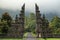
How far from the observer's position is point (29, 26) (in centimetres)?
1859

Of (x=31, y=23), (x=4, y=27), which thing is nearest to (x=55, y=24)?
(x=31, y=23)

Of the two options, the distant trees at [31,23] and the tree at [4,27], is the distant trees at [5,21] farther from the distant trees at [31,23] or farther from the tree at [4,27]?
the distant trees at [31,23]

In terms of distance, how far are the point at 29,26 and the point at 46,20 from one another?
166 centimetres

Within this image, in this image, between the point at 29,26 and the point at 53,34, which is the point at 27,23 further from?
the point at 53,34

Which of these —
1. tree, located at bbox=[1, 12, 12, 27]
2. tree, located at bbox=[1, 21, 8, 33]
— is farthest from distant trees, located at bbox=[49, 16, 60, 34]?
tree, located at bbox=[1, 21, 8, 33]

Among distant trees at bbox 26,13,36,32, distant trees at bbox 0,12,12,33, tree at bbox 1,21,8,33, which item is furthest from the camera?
distant trees at bbox 26,13,36,32

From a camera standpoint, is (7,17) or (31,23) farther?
(31,23)

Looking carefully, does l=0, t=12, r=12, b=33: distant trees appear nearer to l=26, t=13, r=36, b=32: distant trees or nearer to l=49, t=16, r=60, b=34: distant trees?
l=26, t=13, r=36, b=32: distant trees

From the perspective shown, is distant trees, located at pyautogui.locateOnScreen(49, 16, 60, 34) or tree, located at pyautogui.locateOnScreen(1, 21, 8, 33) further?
distant trees, located at pyautogui.locateOnScreen(49, 16, 60, 34)

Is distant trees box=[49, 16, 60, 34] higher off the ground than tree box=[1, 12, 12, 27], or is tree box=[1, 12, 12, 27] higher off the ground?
tree box=[1, 12, 12, 27]

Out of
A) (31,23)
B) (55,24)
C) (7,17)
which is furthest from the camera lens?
(31,23)

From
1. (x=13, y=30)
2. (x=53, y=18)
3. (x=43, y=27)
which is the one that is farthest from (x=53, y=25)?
(x=13, y=30)

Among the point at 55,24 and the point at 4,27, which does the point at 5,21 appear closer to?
the point at 4,27

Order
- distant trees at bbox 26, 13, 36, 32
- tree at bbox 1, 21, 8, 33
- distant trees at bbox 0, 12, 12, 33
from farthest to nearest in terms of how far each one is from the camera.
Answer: distant trees at bbox 26, 13, 36, 32
distant trees at bbox 0, 12, 12, 33
tree at bbox 1, 21, 8, 33
